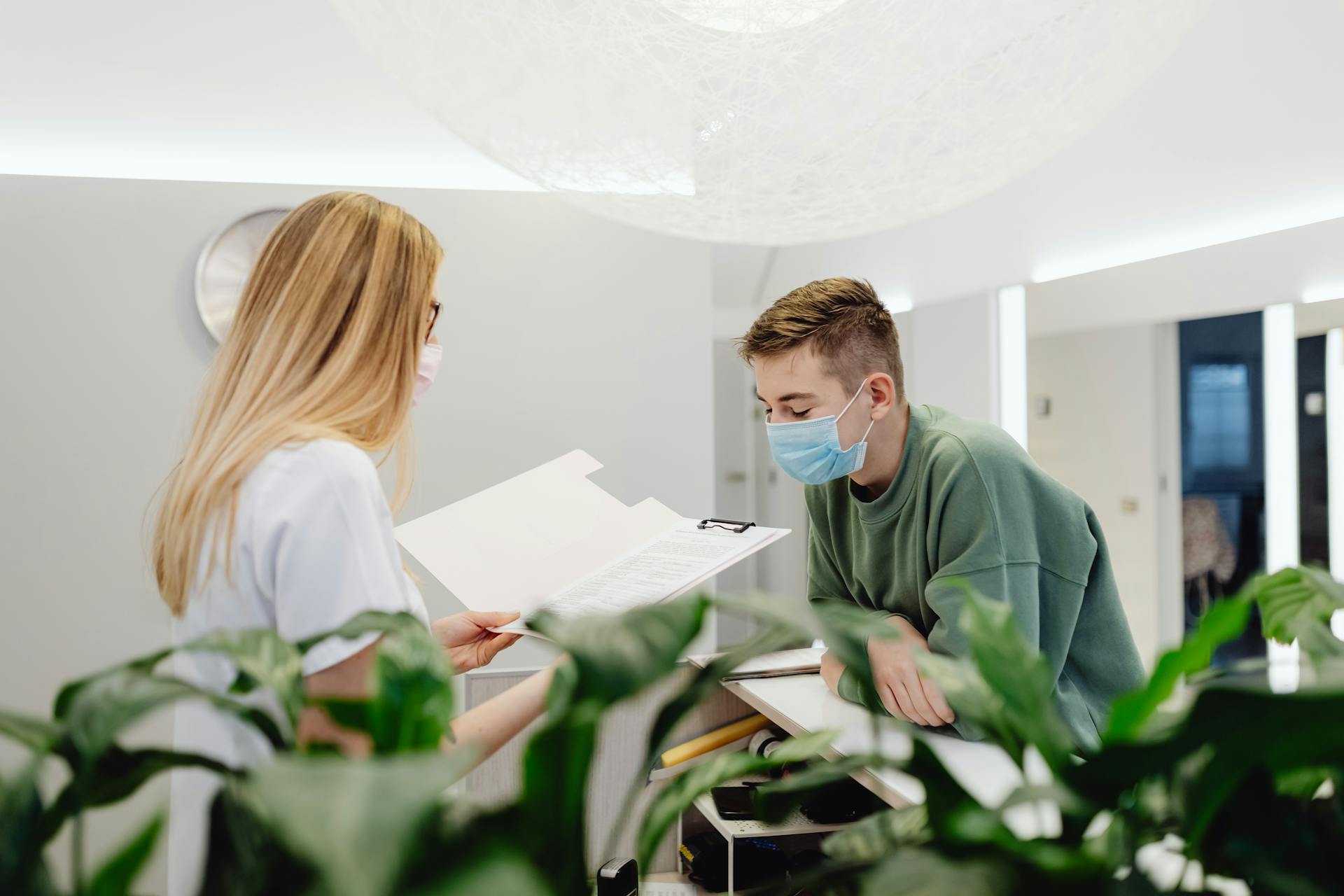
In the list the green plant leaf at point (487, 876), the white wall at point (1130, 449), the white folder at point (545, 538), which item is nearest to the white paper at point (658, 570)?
the white folder at point (545, 538)

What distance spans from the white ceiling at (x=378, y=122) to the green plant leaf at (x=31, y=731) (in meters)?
2.19

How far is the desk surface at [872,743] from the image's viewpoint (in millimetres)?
888

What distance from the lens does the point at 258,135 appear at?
2.30 m

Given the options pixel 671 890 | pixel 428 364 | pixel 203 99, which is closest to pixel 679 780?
pixel 428 364

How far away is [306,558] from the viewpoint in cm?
80

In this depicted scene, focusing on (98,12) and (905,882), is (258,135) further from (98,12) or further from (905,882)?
(905,882)

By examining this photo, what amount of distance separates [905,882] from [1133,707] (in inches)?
6.2

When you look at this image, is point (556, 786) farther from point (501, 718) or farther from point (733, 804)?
point (733, 804)

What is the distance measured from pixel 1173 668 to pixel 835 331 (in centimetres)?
98

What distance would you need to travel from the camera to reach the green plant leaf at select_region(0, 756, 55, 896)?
1.09 ft

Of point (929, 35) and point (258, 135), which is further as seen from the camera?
point (258, 135)

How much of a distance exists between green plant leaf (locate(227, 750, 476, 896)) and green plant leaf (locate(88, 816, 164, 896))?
0.26 feet

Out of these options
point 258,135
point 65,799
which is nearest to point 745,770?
point 65,799

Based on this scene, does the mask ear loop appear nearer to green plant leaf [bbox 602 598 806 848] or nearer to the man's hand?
the man's hand
